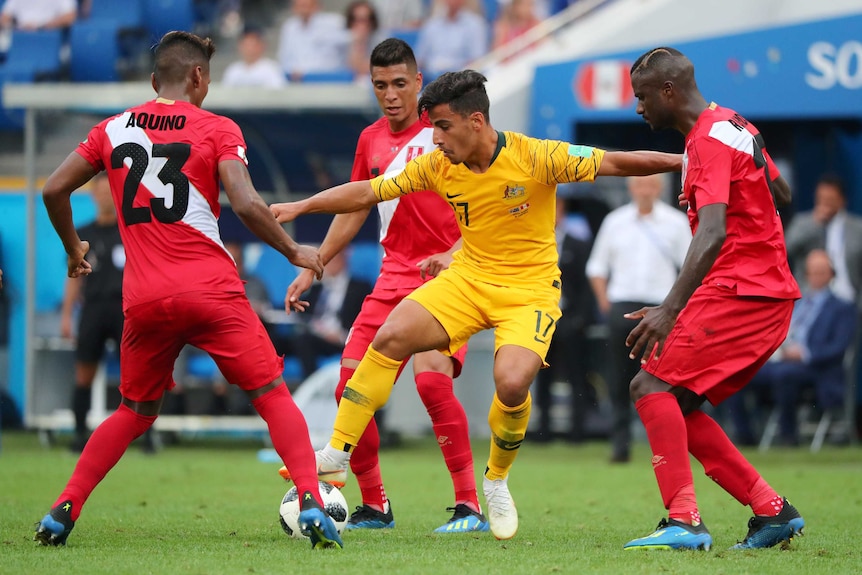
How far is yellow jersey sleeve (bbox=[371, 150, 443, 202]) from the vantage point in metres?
6.68

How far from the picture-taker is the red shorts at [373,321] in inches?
291

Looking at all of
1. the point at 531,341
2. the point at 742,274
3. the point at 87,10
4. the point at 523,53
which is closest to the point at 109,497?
the point at 531,341

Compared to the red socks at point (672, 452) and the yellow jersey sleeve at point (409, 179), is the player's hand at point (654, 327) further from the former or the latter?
the yellow jersey sleeve at point (409, 179)

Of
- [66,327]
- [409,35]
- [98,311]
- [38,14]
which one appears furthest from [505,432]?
[38,14]

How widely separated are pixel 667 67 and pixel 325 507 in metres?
2.68

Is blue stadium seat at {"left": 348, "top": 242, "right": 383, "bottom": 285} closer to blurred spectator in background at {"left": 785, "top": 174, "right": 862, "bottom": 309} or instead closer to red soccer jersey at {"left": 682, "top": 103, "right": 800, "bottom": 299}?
blurred spectator in background at {"left": 785, "top": 174, "right": 862, "bottom": 309}

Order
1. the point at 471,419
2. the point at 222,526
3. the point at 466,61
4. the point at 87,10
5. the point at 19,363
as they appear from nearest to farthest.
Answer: the point at 222,526 < the point at 471,419 < the point at 19,363 < the point at 466,61 < the point at 87,10

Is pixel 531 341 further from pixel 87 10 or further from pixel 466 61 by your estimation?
pixel 87 10

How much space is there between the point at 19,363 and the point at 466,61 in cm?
640

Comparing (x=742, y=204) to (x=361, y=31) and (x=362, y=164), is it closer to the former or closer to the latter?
(x=362, y=164)

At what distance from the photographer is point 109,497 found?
29.2 feet

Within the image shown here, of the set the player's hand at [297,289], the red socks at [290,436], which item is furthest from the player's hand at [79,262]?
the red socks at [290,436]

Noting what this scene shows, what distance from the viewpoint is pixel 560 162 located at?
21.5ft

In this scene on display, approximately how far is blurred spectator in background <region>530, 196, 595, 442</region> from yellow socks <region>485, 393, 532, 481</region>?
669 cm
